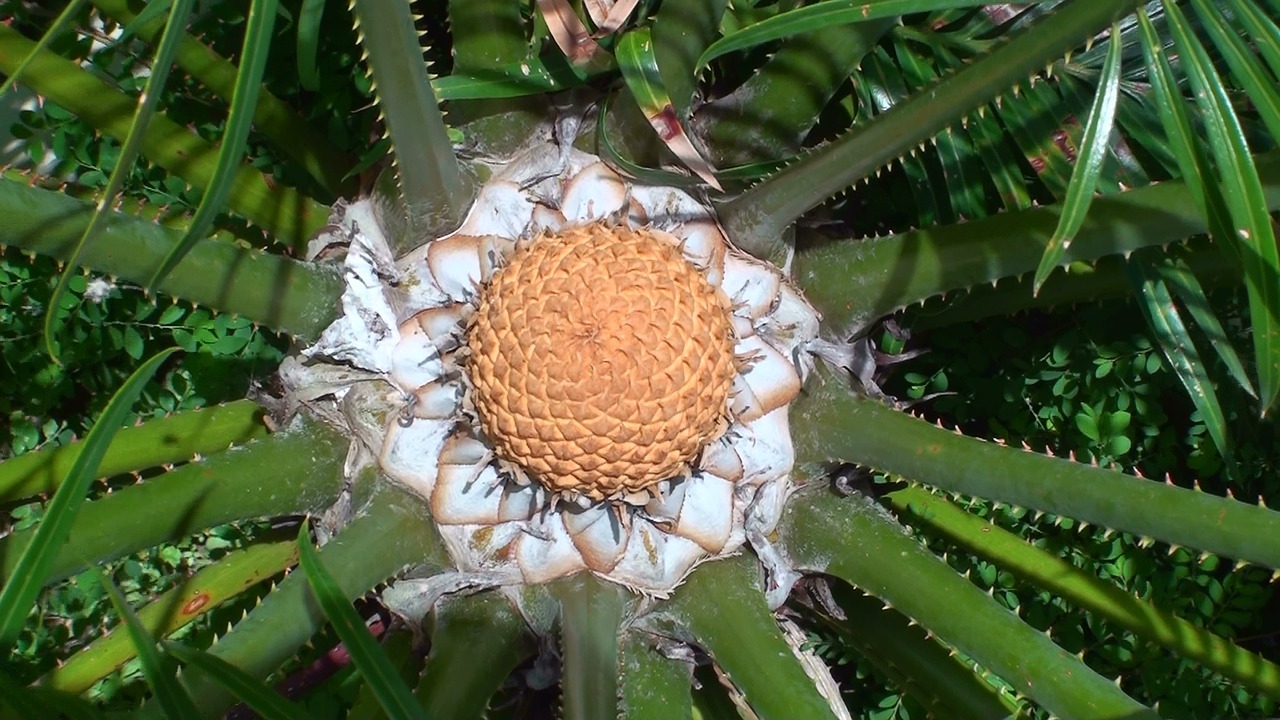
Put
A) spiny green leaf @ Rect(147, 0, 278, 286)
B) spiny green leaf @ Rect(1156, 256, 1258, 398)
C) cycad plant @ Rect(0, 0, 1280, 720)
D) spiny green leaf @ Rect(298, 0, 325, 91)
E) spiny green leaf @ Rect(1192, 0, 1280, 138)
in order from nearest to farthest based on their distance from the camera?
1. spiny green leaf @ Rect(147, 0, 278, 286)
2. spiny green leaf @ Rect(1192, 0, 1280, 138)
3. cycad plant @ Rect(0, 0, 1280, 720)
4. spiny green leaf @ Rect(298, 0, 325, 91)
5. spiny green leaf @ Rect(1156, 256, 1258, 398)

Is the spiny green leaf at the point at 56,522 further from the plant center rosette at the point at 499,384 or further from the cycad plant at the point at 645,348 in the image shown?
the plant center rosette at the point at 499,384

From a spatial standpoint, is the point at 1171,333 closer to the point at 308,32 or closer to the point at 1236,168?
the point at 1236,168

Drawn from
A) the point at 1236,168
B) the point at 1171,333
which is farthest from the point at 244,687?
the point at 1171,333

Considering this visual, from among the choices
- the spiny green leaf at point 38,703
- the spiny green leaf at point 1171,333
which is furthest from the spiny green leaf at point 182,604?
the spiny green leaf at point 1171,333

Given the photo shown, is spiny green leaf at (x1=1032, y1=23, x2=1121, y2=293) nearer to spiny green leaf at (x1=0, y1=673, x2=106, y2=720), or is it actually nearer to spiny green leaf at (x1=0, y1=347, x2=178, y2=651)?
spiny green leaf at (x1=0, y1=347, x2=178, y2=651)

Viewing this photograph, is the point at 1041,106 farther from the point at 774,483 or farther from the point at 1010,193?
the point at 774,483

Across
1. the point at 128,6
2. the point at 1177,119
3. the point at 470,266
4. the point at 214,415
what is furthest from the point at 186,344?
the point at 1177,119

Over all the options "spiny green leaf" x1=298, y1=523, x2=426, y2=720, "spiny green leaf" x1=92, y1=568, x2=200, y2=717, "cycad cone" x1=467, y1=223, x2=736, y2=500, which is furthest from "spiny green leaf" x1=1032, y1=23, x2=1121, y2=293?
"spiny green leaf" x1=92, y1=568, x2=200, y2=717
